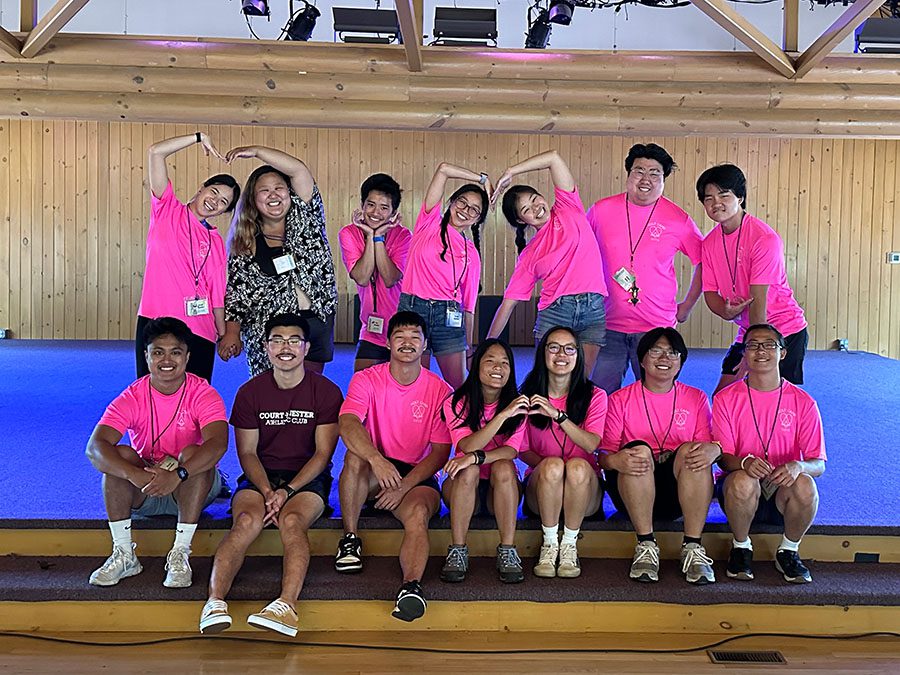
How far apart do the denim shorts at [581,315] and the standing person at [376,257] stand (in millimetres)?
762

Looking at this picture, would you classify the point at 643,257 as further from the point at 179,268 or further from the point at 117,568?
the point at 117,568

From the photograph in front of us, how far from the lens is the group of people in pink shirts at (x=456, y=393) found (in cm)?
305

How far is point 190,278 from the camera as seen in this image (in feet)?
11.9

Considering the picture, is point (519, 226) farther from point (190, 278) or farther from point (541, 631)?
point (541, 631)

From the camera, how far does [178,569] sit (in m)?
2.92

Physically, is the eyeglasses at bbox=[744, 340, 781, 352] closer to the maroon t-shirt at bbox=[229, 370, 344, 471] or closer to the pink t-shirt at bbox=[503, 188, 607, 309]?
the pink t-shirt at bbox=[503, 188, 607, 309]

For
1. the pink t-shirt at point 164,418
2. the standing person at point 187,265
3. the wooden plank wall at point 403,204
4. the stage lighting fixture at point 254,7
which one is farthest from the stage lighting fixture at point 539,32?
the pink t-shirt at point 164,418

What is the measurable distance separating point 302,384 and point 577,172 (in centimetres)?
762

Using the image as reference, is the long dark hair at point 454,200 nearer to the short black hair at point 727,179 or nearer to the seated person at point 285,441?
the seated person at point 285,441

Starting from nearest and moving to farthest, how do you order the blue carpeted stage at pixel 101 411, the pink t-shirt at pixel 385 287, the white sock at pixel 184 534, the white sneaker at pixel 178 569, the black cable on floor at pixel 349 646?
the black cable on floor at pixel 349 646 < the white sneaker at pixel 178 569 < the white sock at pixel 184 534 < the blue carpeted stage at pixel 101 411 < the pink t-shirt at pixel 385 287

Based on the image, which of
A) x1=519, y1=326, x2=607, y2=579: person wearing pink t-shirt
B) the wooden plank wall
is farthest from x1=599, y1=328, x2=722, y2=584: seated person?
the wooden plank wall

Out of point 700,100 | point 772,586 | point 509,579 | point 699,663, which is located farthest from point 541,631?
point 700,100

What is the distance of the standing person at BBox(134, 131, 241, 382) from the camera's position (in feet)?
11.7

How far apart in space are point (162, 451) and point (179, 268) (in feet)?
2.77
